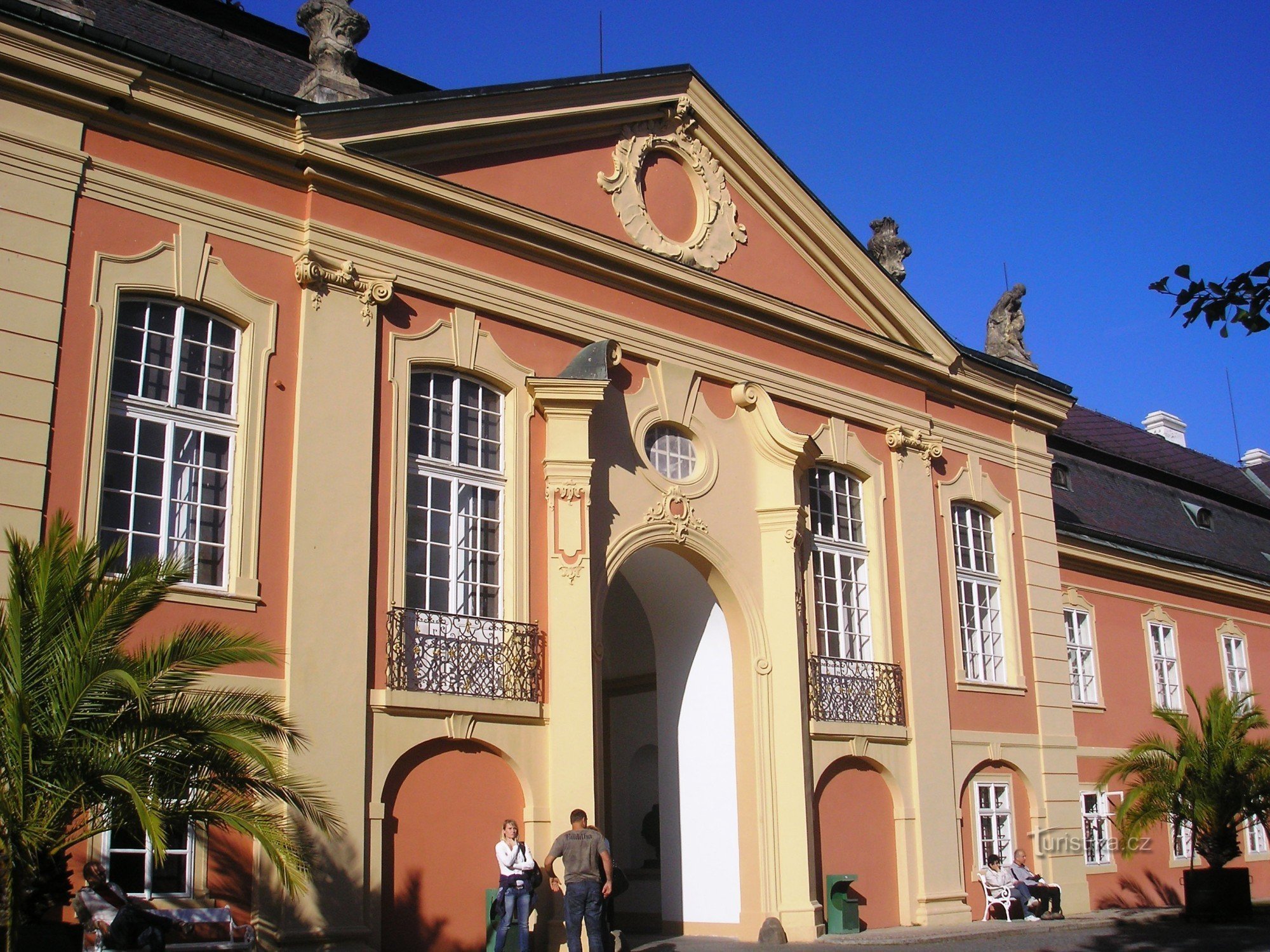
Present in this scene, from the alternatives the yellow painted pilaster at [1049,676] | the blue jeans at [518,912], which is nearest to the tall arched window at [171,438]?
the blue jeans at [518,912]

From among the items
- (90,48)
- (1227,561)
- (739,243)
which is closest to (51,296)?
(90,48)

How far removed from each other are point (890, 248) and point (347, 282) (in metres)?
9.23

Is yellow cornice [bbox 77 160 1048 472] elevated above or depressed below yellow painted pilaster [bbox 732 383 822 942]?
above

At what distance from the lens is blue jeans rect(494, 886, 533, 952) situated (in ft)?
40.9

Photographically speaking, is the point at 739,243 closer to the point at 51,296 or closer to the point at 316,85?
the point at 316,85

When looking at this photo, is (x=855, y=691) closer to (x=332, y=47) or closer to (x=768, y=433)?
(x=768, y=433)

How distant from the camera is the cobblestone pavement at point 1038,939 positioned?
1416 cm

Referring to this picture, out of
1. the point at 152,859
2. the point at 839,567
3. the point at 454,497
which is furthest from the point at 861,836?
the point at 152,859

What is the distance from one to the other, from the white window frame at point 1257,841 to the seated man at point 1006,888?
28.8ft

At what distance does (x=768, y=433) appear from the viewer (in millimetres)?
16750

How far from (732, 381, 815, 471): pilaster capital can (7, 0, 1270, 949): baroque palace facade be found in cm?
5

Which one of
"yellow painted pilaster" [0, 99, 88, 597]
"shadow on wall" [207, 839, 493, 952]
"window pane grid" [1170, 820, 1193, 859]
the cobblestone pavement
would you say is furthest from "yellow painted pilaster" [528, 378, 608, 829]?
"window pane grid" [1170, 820, 1193, 859]

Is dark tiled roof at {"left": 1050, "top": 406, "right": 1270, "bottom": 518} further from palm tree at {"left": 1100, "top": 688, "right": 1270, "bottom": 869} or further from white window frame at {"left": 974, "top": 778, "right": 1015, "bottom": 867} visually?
white window frame at {"left": 974, "top": 778, "right": 1015, "bottom": 867}

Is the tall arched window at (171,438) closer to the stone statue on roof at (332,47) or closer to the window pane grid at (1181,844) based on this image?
the stone statue on roof at (332,47)
